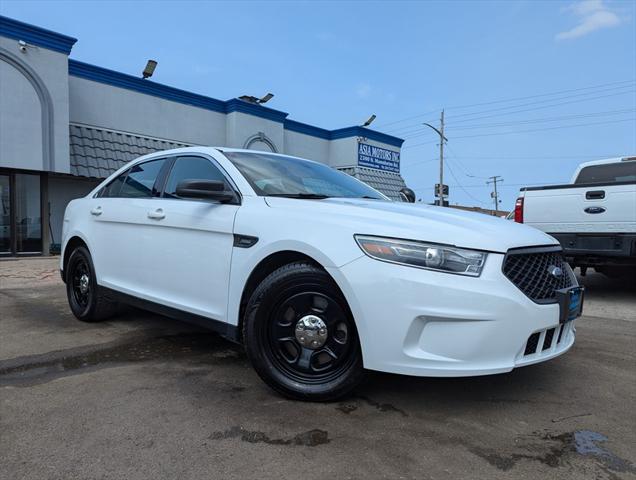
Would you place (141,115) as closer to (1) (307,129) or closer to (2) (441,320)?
(1) (307,129)

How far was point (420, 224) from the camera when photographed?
2551 mm

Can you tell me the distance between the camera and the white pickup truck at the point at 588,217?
19.4 feet

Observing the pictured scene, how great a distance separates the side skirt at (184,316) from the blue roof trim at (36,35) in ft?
32.9

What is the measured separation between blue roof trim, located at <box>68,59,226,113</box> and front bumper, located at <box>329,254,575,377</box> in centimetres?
1328

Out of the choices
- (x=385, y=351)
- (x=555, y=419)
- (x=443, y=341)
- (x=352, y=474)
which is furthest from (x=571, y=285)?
(x=352, y=474)

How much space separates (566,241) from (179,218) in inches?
209

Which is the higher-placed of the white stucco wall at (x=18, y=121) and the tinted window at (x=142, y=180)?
the white stucco wall at (x=18, y=121)

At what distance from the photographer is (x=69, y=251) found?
495 centimetres

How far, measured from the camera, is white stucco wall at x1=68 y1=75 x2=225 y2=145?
13.0 metres

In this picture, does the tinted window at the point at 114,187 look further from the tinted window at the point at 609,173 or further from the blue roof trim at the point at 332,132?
the blue roof trim at the point at 332,132

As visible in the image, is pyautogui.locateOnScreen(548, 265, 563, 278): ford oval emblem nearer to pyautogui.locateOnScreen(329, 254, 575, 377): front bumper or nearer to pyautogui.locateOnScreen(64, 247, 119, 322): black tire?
pyautogui.locateOnScreen(329, 254, 575, 377): front bumper

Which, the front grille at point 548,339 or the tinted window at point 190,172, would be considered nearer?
the front grille at point 548,339

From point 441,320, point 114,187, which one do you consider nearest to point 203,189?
point 441,320

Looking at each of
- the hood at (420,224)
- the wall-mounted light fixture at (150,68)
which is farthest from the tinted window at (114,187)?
the wall-mounted light fixture at (150,68)
